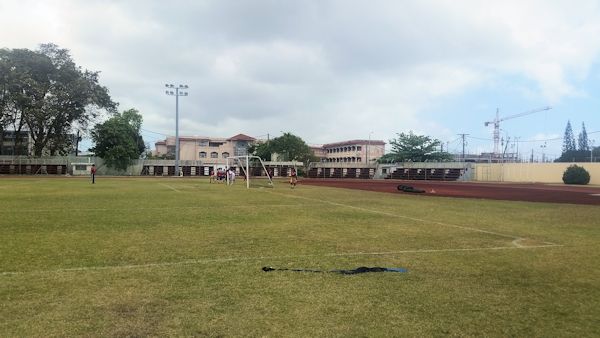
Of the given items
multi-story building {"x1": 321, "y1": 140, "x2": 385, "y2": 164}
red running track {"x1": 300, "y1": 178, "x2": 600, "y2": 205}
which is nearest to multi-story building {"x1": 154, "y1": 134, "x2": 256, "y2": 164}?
multi-story building {"x1": 321, "y1": 140, "x2": 385, "y2": 164}

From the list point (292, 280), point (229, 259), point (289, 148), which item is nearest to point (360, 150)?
point (289, 148)

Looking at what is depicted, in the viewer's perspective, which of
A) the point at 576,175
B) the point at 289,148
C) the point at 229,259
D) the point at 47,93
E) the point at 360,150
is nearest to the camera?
the point at 229,259

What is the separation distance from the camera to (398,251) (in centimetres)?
872

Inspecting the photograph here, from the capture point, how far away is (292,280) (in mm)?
6367

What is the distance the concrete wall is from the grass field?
141 feet

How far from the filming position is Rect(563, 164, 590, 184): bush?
46750mm

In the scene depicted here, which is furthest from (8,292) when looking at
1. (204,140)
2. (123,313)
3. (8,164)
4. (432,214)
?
(204,140)

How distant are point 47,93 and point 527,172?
193ft

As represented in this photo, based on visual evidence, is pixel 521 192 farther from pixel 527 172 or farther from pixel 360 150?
pixel 360 150

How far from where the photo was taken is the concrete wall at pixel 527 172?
4878 cm

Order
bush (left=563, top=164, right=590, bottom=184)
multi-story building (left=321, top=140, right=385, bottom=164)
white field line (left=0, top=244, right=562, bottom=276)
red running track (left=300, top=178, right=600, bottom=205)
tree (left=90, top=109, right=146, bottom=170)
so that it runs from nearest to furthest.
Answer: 1. white field line (left=0, top=244, right=562, bottom=276)
2. red running track (left=300, top=178, right=600, bottom=205)
3. bush (left=563, top=164, right=590, bottom=184)
4. tree (left=90, top=109, right=146, bottom=170)
5. multi-story building (left=321, top=140, right=385, bottom=164)

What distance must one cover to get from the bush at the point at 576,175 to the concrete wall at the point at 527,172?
2.07m

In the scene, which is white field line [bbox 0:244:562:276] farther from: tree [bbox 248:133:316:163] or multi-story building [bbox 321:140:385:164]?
multi-story building [bbox 321:140:385:164]

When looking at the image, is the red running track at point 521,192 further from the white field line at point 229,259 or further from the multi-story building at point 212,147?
the multi-story building at point 212,147
